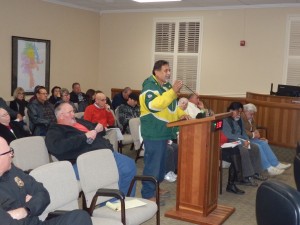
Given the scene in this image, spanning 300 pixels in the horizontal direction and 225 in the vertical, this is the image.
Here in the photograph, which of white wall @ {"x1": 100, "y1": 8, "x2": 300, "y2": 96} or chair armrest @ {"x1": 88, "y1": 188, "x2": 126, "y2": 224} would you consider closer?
chair armrest @ {"x1": 88, "y1": 188, "x2": 126, "y2": 224}

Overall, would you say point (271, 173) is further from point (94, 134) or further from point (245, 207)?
point (94, 134)

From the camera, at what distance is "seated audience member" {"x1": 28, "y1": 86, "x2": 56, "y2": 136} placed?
6238mm

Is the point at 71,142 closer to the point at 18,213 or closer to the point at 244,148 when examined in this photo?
the point at 18,213

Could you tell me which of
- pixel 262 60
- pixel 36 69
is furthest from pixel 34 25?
pixel 262 60

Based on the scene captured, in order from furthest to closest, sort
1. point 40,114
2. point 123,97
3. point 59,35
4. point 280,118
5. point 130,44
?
point 130,44, point 59,35, point 123,97, point 280,118, point 40,114

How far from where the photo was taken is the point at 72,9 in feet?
31.9

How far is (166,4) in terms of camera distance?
30.5ft

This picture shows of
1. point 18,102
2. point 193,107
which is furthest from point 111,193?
point 18,102

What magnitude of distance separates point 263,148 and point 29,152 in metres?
3.50

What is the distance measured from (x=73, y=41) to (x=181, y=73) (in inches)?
109

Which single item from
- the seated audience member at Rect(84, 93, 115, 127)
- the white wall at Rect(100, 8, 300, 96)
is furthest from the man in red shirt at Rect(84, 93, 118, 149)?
the white wall at Rect(100, 8, 300, 96)

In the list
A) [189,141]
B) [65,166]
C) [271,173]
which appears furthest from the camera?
[271,173]

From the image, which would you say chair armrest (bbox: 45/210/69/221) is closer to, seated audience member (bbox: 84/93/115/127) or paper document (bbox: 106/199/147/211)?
paper document (bbox: 106/199/147/211)

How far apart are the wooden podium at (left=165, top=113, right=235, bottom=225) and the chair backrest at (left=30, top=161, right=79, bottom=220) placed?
50.4 inches
